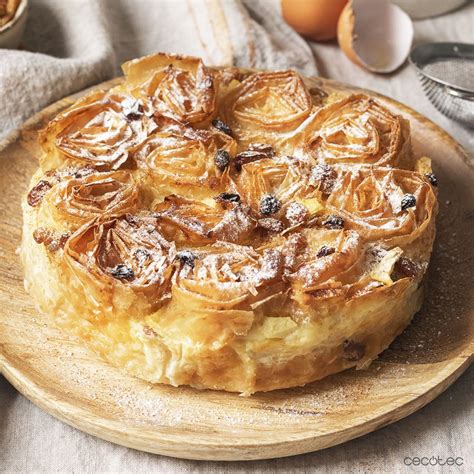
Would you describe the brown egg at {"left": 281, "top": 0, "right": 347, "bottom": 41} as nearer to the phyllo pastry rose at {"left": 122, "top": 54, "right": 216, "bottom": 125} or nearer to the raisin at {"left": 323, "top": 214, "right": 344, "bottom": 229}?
the phyllo pastry rose at {"left": 122, "top": 54, "right": 216, "bottom": 125}

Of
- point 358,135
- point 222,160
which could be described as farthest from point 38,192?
point 358,135

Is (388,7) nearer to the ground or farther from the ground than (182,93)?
nearer to the ground

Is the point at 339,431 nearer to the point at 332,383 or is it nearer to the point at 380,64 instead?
the point at 332,383

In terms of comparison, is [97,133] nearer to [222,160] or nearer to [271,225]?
[222,160]

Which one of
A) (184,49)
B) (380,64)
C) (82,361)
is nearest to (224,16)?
(184,49)

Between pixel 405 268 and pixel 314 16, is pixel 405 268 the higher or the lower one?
the higher one

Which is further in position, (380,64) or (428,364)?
(380,64)

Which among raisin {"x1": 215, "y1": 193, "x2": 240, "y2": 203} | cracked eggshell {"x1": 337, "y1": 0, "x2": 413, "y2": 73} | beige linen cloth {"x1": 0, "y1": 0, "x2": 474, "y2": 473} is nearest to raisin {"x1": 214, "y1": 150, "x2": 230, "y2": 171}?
raisin {"x1": 215, "y1": 193, "x2": 240, "y2": 203}
